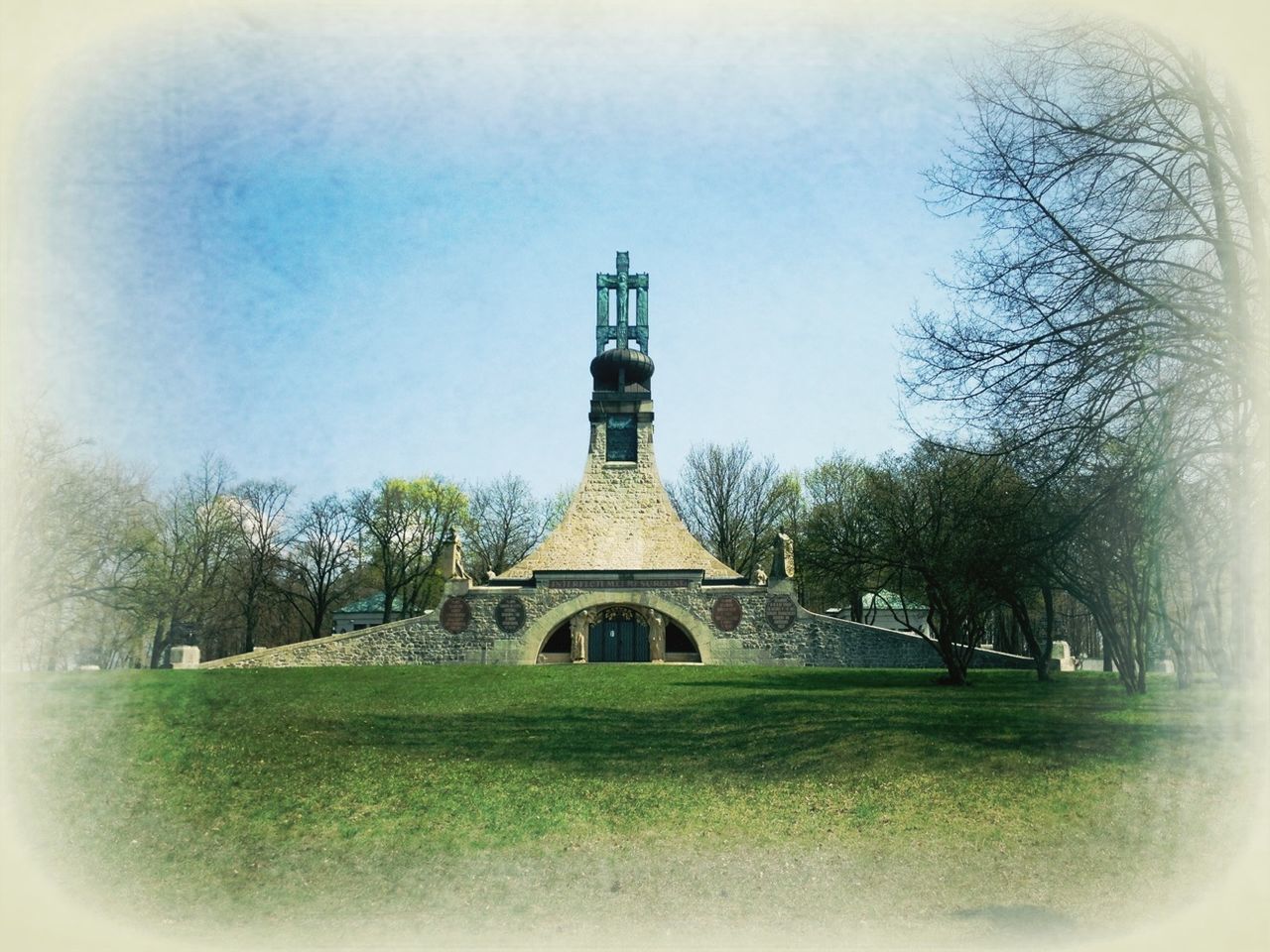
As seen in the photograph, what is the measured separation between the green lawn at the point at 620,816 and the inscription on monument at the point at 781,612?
20282 mm

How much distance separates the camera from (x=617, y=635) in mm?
32844

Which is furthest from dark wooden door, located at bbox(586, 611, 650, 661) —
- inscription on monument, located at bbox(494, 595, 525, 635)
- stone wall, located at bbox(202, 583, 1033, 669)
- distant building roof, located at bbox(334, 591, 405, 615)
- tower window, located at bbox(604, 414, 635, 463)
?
distant building roof, located at bbox(334, 591, 405, 615)

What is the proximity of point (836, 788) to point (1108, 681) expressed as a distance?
14793 mm

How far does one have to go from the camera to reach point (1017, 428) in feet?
30.7

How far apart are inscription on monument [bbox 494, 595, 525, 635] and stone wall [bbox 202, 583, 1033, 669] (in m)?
0.11

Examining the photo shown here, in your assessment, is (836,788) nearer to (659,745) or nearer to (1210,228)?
(659,745)

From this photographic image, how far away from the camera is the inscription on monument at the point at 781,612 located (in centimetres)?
3173

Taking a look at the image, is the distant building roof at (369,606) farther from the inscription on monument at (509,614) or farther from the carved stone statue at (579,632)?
the carved stone statue at (579,632)

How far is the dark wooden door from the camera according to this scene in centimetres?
3275

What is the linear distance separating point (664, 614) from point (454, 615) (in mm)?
7066

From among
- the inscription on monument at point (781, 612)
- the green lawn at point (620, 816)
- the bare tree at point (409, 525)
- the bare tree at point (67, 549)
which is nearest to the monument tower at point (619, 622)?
the inscription on monument at point (781, 612)

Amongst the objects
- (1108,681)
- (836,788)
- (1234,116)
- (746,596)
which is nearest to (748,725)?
(836,788)

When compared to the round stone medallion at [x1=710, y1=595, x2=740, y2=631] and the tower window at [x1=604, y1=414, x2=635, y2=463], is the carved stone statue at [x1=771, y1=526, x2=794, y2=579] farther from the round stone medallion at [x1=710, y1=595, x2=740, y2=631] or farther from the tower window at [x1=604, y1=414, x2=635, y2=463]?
the tower window at [x1=604, y1=414, x2=635, y2=463]

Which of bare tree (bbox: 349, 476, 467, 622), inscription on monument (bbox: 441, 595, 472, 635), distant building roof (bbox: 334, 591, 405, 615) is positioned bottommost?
inscription on monument (bbox: 441, 595, 472, 635)
